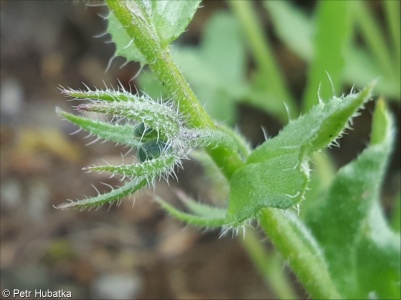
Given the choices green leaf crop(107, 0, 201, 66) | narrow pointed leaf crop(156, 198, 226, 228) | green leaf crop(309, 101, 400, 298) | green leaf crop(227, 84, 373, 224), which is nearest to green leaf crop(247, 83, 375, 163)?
green leaf crop(227, 84, 373, 224)

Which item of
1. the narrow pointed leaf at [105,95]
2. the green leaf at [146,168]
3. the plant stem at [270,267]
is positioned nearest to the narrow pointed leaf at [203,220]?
the green leaf at [146,168]

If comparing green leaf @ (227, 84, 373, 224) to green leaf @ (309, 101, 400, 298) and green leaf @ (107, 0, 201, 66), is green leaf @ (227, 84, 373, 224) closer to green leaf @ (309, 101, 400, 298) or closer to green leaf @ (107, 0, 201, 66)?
green leaf @ (107, 0, 201, 66)

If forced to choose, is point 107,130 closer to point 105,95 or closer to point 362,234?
point 105,95

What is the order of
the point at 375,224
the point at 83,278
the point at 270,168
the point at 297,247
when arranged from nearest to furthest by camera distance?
the point at 270,168
the point at 297,247
the point at 375,224
the point at 83,278

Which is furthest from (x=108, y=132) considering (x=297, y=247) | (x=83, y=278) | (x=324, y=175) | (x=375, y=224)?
(x=83, y=278)

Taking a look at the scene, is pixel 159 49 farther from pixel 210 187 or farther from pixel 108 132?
pixel 210 187
